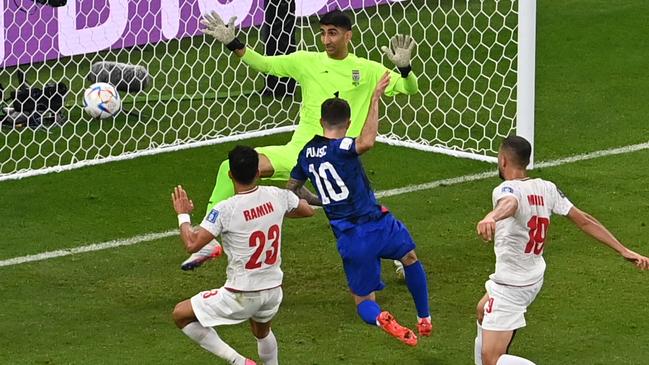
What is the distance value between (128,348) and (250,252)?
5.00ft

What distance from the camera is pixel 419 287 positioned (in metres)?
9.87

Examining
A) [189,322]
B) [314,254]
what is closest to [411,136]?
[314,254]

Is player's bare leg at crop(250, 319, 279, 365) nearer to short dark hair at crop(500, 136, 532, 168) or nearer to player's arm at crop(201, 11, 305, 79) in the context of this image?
short dark hair at crop(500, 136, 532, 168)

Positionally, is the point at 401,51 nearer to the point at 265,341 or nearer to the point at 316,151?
the point at 316,151

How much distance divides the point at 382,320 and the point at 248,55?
2.76 m

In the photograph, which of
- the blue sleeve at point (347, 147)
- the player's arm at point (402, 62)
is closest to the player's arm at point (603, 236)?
the blue sleeve at point (347, 147)

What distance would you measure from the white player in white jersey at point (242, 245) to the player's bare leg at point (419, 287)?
1.17m

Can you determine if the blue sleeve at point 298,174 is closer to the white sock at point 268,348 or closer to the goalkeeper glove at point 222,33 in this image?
the white sock at point 268,348

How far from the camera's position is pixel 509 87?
16000mm

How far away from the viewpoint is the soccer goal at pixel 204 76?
14.9 m

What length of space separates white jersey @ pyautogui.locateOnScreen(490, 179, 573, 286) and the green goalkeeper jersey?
9.01 ft

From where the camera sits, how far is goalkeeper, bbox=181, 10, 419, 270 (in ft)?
36.3

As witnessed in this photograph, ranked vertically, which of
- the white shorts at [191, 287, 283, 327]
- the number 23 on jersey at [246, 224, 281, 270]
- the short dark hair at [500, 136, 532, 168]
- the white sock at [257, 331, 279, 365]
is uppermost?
the short dark hair at [500, 136, 532, 168]

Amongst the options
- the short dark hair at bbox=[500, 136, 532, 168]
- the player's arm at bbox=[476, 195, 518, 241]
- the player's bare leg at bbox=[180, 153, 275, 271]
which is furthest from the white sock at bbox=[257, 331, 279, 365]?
the short dark hair at bbox=[500, 136, 532, 168]
